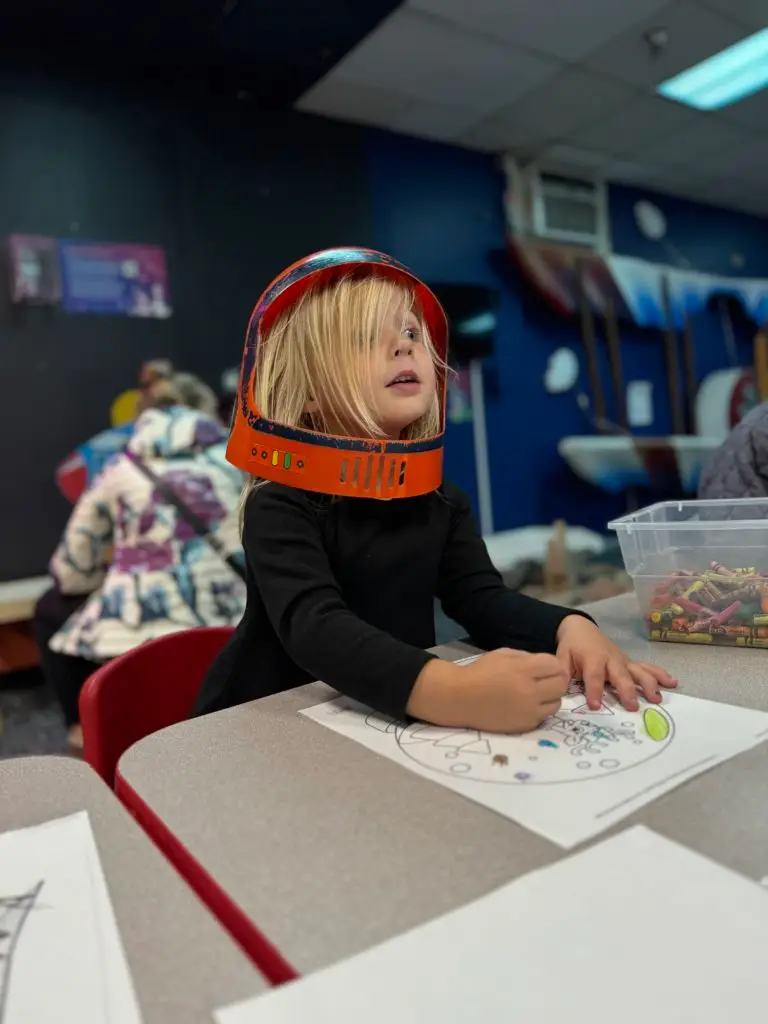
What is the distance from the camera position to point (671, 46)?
8.52ft

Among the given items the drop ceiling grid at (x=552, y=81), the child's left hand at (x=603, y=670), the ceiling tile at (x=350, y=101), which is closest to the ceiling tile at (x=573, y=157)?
the drop ceiling grid at (x=552, y=81)

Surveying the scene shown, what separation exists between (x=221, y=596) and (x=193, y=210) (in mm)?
1703

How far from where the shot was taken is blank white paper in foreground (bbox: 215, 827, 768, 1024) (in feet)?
0.94

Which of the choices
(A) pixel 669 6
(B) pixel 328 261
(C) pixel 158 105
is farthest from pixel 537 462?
(B) pixel 328 261

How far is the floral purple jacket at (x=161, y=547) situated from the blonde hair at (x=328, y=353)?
802 millimetres

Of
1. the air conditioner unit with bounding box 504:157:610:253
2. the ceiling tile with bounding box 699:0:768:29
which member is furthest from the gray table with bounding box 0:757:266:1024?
the air conditioner unit with bounding box 504:157:610:253

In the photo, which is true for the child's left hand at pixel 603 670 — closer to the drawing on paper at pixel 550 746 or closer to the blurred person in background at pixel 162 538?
the drawing on paper at pixel 550 746

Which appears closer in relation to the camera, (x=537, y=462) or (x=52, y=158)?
(x=52, y=158)

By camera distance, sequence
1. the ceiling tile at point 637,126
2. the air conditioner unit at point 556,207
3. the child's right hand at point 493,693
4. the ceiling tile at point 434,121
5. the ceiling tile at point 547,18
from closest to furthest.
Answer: the child's right hand at point 493,693
the ceiling tile at point 547,18
the ceiling tile at point 434,121
the ceiling tile at point 637,126
the air conditioner unit at point 556,207

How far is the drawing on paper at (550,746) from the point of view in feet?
1.59

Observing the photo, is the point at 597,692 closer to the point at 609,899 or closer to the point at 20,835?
the point at 609,899

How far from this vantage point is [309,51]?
2443 millimetres

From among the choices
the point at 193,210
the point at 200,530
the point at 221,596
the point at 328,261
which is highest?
the point at 193,210

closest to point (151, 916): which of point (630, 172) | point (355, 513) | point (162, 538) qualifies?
point (355, 513)
